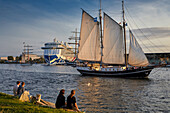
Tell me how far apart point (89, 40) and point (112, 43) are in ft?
24.3

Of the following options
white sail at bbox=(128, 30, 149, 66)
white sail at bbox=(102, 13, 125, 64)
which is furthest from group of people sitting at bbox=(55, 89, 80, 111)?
white sail at bbox=(102, 13, 125, 64)

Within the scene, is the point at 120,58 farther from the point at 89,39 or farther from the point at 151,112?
the point at 151,112

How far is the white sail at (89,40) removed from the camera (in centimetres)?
4638

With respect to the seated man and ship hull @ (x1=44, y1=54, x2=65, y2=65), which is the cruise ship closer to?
ship hull @ (x1=44, y1=54, x2=65, y2=65)

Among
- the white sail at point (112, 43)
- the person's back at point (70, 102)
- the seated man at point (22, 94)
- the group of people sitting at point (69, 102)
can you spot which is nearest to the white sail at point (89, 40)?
the white sail at point (112, 43)

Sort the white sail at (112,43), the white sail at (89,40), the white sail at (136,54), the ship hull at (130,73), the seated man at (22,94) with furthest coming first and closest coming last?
the white sail at (89,40) → the white sail at (112,43) → the ship hull at (130,73) → the white sail at (136,54) → the seated man at (22,94)

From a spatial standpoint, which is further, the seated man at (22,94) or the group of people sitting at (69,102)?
the seated man at (22,94)

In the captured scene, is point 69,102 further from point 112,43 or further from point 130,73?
point 112,43

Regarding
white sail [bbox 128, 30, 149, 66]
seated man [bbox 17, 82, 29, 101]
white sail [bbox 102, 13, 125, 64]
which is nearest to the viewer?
seated man [bbox 17, 82, 29, 101]

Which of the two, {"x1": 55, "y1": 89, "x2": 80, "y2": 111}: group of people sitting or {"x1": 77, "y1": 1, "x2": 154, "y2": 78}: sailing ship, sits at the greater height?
{"x1": 77, "y1": 1, "x2": 154, "y2": 78}: sailing ship

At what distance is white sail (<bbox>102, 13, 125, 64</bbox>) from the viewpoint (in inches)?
1633

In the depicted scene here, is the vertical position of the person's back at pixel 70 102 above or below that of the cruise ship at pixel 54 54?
below

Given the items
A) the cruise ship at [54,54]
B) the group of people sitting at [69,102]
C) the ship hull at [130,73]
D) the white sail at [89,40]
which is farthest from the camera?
the cruise ship at [54,54]

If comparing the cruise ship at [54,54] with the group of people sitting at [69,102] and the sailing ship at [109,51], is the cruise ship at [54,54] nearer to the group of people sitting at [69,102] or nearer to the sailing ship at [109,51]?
the sailing ship at [109,51]
